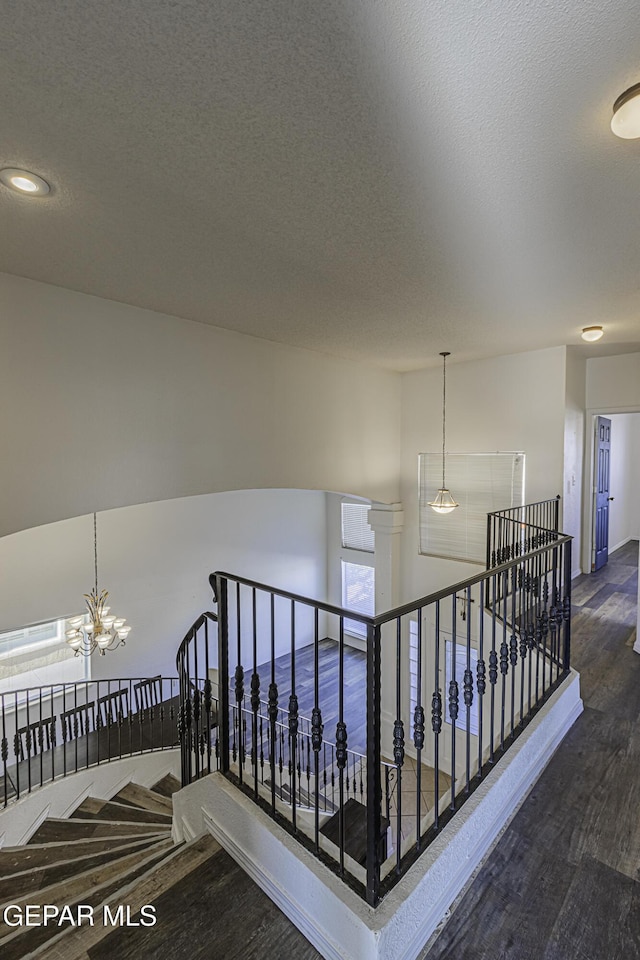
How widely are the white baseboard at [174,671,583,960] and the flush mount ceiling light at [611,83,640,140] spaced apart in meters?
2.69

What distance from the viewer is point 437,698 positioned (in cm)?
181

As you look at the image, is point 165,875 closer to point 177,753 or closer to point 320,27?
point 320,27

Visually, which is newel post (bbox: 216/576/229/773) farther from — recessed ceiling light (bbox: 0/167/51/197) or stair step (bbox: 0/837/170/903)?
recessed ceiling light (bbox: 0/167/51/197)

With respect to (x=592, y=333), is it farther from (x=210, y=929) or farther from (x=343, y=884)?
(x=210, y=929)

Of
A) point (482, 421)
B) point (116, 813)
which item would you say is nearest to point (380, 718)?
point (116, 813)

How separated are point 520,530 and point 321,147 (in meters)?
4.42

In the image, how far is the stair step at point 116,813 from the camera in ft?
13.6

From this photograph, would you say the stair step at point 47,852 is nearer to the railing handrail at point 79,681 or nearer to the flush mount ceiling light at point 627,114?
the railing handrail at point 79,681

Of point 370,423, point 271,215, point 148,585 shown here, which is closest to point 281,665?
point 148,585

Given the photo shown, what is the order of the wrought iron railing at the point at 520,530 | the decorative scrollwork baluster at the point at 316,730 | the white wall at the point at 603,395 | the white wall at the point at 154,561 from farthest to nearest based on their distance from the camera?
the white wall at the point at 154,561 → the white wall at the point at 603,395 → the wrought iron railing at the point at 520,530 → the decorative scrollwork baluster at the point at 316,730

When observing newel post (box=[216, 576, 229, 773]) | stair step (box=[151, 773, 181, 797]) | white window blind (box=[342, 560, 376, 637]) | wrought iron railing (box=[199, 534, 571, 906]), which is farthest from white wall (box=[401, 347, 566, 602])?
newel post (box=[216, 576, 229, 773])

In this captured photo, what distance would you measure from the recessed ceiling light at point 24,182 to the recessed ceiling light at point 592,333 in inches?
179

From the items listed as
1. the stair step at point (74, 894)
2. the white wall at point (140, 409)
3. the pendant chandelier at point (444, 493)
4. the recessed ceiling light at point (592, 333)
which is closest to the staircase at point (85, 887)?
the stair step at point (74, 894)

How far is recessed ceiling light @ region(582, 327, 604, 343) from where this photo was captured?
4449mm
